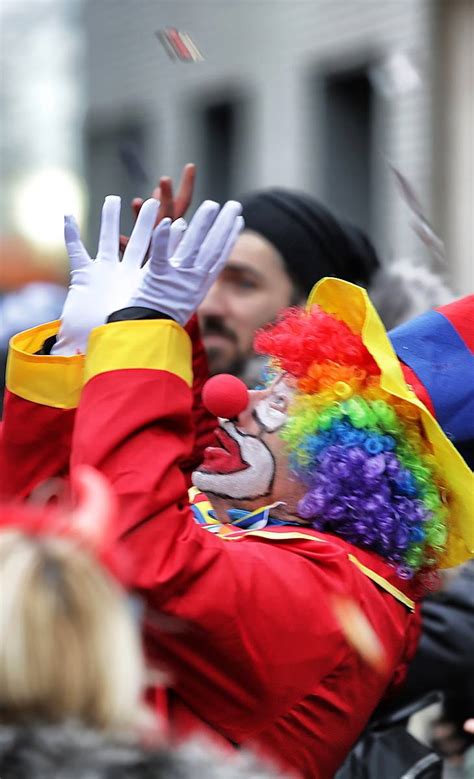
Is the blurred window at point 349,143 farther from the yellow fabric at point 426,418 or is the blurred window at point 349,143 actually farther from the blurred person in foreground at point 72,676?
the blurred person in foreground at point 72,676

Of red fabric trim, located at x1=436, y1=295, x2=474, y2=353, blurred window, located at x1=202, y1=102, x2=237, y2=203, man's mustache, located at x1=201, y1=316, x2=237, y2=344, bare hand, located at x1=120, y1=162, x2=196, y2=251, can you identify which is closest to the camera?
red fabric trim, located at x1=436, y1=295, x2=474, y2=353

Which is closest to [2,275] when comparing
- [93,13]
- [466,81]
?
[93,13]

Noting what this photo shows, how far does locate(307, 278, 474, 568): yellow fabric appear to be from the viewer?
202cm

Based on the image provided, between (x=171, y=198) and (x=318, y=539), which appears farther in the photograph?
(x=171, y=198)

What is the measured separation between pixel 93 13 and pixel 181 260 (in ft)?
33.5

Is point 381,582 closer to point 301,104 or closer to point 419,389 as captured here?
point 419,389

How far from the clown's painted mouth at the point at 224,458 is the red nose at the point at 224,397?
61 millimetres

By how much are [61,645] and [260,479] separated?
0.78 meters

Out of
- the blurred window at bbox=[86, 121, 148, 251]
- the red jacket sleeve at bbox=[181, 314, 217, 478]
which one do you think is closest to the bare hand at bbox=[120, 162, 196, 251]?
the red jacket sleeve at bbox=[181, 314, 217, 478]

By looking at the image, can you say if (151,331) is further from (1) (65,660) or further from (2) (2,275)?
(2) (2,275)

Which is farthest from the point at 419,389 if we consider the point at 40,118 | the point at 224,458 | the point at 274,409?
the point at 40,118

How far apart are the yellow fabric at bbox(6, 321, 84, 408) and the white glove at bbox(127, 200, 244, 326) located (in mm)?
198

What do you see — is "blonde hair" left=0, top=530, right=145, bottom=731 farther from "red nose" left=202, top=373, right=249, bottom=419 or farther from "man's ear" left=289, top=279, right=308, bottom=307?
"man's ear" left=289, top=279, right=308, bottom=307

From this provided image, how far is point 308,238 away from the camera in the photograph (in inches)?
136
